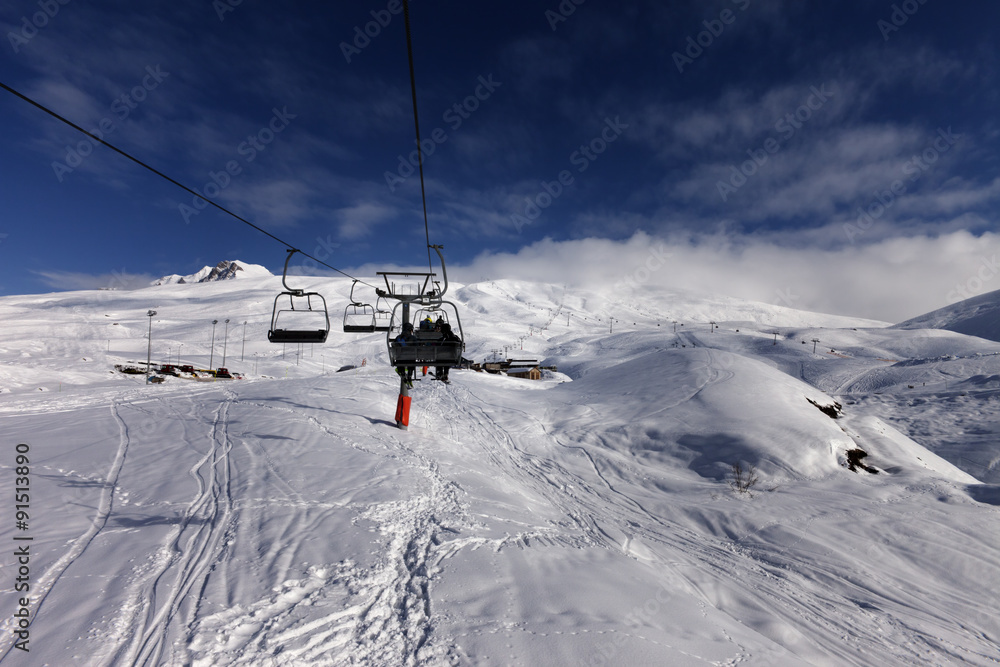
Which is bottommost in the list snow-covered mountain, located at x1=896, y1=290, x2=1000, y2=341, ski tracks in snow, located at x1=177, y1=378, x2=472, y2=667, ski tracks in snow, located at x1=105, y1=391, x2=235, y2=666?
ski tracks in snow, located at x1=177, y1=378, x2=472, y2=667

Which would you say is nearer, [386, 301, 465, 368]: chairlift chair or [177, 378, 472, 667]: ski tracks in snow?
[177, 378, 472, 667]: ski tracks in snow

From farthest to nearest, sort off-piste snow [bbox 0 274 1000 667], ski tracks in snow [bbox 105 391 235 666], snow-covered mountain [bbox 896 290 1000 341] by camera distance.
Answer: snow-covered mountain [bbox 896 290 1000 341] < off-piste snow [bbox 0 274 1000 667] < ski tracks in snow [bbox 105 391 235 666]

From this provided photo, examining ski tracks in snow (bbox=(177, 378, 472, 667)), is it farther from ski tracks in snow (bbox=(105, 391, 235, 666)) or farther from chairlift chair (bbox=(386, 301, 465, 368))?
chairlift chair (bbox=(386, 301, 465, 368))

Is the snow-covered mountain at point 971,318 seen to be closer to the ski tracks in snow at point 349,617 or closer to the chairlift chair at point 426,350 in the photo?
the chairlift chair at point 426,350

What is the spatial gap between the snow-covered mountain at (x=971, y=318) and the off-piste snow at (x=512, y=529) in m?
103

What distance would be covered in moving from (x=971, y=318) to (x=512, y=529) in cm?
14180

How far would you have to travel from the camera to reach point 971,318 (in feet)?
320

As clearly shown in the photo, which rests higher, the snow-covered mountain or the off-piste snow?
the snow-covered mountain

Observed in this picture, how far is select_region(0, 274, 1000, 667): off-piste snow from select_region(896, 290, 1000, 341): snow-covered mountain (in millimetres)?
103271

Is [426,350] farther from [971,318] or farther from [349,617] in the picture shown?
[971,318]

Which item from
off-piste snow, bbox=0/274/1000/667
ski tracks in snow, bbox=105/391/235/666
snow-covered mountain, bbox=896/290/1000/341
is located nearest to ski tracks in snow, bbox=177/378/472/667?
off-piste snow, bbox=0/274/1000/667

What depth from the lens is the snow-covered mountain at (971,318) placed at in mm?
89938

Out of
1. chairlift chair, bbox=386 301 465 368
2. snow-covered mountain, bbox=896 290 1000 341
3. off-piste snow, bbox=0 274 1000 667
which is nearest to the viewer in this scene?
off-piste snow, bbox=0 274 1000 667

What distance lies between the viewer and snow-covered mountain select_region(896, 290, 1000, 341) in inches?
3541
